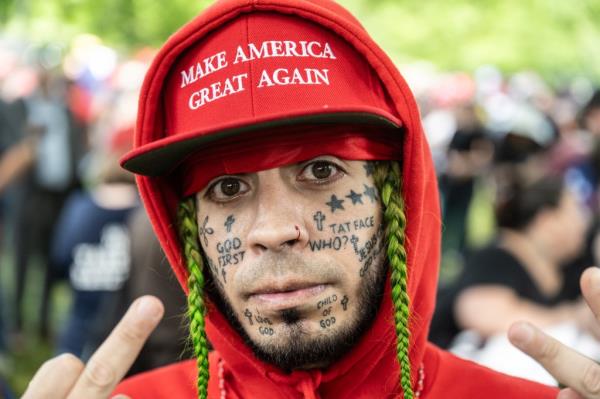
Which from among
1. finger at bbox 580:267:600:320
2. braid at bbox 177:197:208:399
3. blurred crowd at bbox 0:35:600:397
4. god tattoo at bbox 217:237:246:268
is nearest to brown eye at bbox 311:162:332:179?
god tattoo at bbox 217:237:246:268

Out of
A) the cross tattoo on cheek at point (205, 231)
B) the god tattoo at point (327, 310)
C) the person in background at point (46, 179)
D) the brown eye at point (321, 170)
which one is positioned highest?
the person in background at point (46, 179)

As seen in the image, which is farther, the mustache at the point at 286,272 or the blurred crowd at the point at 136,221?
the blurred crowd at the point at 136,221

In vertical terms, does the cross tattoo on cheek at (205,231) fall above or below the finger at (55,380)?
above

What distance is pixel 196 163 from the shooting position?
2074mm

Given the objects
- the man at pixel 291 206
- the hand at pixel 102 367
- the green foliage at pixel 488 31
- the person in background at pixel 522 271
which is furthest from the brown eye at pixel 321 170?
the green foliage at pixel 488 31

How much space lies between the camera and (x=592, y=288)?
1.73 meters

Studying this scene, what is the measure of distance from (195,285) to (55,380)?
0.42m

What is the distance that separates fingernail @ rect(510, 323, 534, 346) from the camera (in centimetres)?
175

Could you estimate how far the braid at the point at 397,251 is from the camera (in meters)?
1.96

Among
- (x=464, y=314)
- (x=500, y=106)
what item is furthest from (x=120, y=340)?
(x=500, y=106)

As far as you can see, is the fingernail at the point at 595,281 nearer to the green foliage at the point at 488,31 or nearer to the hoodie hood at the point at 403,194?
the hoodie hood at the point at 403,194

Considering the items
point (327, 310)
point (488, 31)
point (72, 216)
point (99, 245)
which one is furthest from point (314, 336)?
point (488, 31)

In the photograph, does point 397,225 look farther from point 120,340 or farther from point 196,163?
point 120,340

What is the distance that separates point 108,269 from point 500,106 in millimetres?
13533
